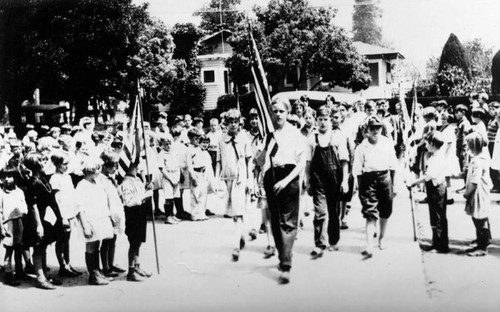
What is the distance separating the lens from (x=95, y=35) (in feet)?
19.4

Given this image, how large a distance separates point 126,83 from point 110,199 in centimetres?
150

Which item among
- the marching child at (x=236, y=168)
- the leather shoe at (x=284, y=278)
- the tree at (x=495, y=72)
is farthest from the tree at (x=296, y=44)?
the leather shoe at (x=284, y=278)

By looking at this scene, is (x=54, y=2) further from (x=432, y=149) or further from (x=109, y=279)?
(x=432, y=149)

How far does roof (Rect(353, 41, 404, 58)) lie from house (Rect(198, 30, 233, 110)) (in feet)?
5.22

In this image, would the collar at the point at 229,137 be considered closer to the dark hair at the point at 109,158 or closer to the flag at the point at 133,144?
the flag at the point at 133,144

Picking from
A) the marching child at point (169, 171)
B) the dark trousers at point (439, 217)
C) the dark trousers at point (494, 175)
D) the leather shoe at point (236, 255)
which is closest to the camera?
the leather shoe at point (236, 255)

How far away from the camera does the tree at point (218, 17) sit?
5.69 metres

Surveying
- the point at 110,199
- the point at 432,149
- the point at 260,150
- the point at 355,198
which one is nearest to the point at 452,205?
the point at 432,149

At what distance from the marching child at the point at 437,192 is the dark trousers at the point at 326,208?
956 mm

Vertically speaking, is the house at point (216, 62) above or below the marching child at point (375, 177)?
above

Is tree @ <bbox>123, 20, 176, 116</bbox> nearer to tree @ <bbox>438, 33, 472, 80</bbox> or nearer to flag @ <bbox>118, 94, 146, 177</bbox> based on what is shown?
flag @ <bbox>118, 94, 146, 177</bbox>

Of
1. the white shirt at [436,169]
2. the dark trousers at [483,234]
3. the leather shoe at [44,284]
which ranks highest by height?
the white shirt at [436,169]

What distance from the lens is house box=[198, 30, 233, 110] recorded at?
5699 mm

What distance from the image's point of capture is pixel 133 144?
17.7 ft
